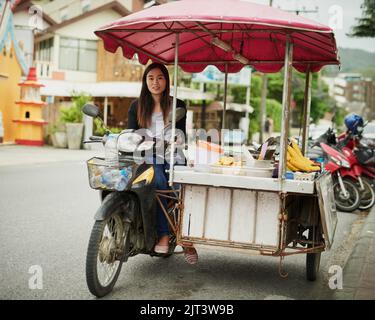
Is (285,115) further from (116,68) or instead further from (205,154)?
(116,68)

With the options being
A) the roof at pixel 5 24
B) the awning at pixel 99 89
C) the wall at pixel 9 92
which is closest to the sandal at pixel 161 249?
the roof at pixel 5 24

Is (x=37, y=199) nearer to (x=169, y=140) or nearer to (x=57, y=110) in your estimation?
(x=169, y=140)

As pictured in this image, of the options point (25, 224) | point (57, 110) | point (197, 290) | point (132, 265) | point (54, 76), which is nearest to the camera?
point (197, 290)

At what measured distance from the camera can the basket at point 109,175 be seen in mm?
4012

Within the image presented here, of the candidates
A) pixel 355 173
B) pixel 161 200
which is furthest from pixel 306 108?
pixel 355 173

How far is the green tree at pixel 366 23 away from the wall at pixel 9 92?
1467 cm

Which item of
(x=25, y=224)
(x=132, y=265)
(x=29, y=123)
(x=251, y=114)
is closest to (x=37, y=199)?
(x=25, y=224)

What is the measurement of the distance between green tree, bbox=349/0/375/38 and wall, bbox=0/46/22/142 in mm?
14669

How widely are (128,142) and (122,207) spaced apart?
0.54m

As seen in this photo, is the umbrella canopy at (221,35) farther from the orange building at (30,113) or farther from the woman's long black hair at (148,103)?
the orange building at (30,113)

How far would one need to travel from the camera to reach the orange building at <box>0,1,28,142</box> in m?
20.5

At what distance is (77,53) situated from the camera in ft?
105

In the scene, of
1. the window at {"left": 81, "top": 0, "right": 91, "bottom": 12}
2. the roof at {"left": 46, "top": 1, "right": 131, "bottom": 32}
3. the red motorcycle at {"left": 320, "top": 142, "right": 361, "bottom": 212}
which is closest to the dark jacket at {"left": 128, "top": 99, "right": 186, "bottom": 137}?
the red motorcycle at {"left": 320, "top": 142, "right": 361, "bottom": 212}
